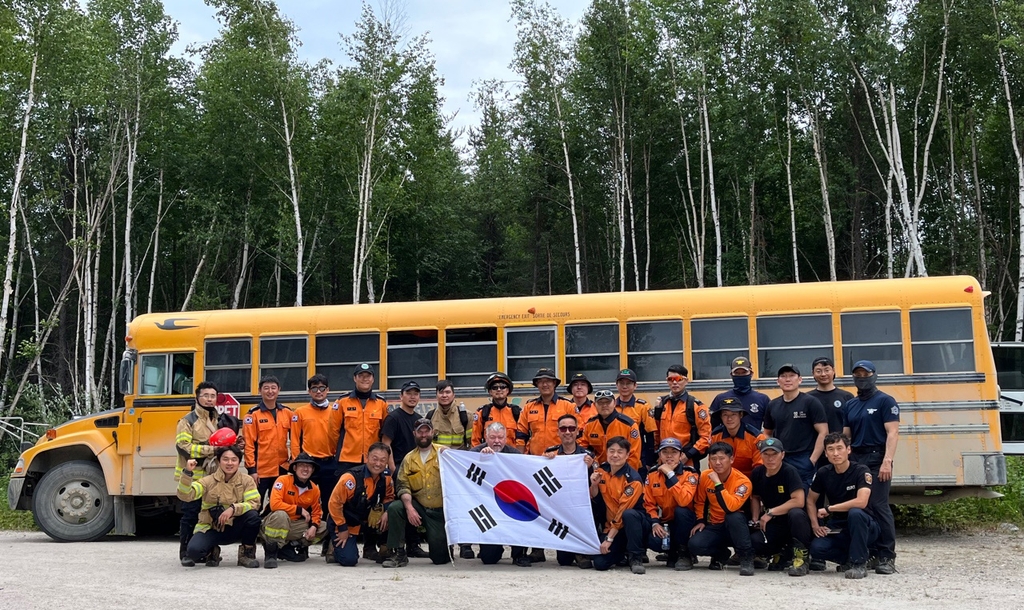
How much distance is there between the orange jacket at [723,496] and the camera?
8.27m

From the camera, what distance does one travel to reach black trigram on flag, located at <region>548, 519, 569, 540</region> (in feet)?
29.2

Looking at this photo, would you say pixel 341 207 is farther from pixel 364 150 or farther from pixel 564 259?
pixel 564 259

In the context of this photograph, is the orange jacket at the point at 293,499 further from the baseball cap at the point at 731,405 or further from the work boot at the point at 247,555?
the baseball cap at the point at 731,405

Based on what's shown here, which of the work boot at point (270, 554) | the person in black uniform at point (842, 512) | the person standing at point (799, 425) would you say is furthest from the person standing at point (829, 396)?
the work boot at point (270, 554)

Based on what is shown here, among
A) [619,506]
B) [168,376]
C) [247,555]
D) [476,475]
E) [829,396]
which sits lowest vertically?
[247,555]

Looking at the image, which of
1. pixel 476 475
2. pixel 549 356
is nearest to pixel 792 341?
pixel 549 356

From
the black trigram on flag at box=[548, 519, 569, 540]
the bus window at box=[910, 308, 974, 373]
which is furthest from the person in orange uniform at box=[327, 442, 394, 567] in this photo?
the bus window at box=[910, 308, 974, 373]

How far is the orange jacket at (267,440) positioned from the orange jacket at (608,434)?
3165 mm

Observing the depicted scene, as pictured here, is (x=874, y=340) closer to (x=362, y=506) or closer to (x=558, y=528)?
(x=558, y=528)

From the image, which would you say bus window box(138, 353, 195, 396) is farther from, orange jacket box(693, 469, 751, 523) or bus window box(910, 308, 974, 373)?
bus window box(910, 308, 974, 373)

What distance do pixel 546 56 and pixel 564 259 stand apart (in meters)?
10.9

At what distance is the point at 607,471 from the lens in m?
8.82

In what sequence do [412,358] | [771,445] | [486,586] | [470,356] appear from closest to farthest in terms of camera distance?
[486,586] → [771,445] → [470,356] → [412,358]

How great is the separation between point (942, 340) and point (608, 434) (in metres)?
4.31
